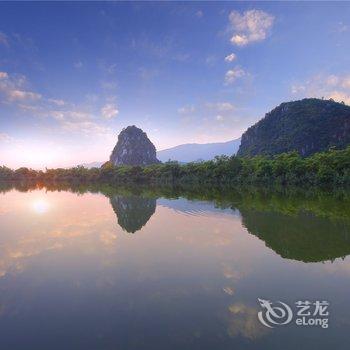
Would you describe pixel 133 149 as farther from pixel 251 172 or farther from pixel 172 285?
pixel 172 285

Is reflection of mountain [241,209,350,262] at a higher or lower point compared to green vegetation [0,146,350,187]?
lower

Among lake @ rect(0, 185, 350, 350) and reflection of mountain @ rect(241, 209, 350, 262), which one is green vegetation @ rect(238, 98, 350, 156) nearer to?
reflection of mountain @ rect(241, 209, 350, 262)

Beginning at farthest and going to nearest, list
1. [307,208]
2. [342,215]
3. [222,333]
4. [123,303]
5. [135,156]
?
[135,156], [307,208], [342,215], [123,303], [222,333]

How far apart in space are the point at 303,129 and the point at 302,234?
261 ft

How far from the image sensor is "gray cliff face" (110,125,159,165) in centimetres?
12812

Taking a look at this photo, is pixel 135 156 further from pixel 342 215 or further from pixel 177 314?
pixel 177 314

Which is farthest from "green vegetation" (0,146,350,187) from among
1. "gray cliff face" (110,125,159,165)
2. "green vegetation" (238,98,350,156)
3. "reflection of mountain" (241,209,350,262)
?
"gray cliff face" (110,125,159,165)

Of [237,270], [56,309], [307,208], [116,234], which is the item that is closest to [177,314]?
[56,309]

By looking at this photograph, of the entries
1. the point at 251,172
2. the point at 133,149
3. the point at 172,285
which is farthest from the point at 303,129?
the point at 172,285

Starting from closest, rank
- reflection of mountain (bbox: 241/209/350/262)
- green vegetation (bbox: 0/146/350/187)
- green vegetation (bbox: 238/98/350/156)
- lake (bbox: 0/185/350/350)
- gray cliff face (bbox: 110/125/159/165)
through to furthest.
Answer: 1. lake (bbox: 0/185/350/350)
2. reflection of mountain (bbox: 241/209/350/262)
3. green vegetation (bbox: 0/146/350/187)
4. green vegetation (bbox: 238/98/350/156)
5. gray cliff face (bbox: 110/125/159/165)

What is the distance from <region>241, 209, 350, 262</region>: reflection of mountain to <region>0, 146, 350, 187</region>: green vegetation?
979 inches

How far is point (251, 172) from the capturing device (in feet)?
160

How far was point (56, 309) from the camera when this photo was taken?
19.8ft

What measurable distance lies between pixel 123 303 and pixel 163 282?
1.35m
